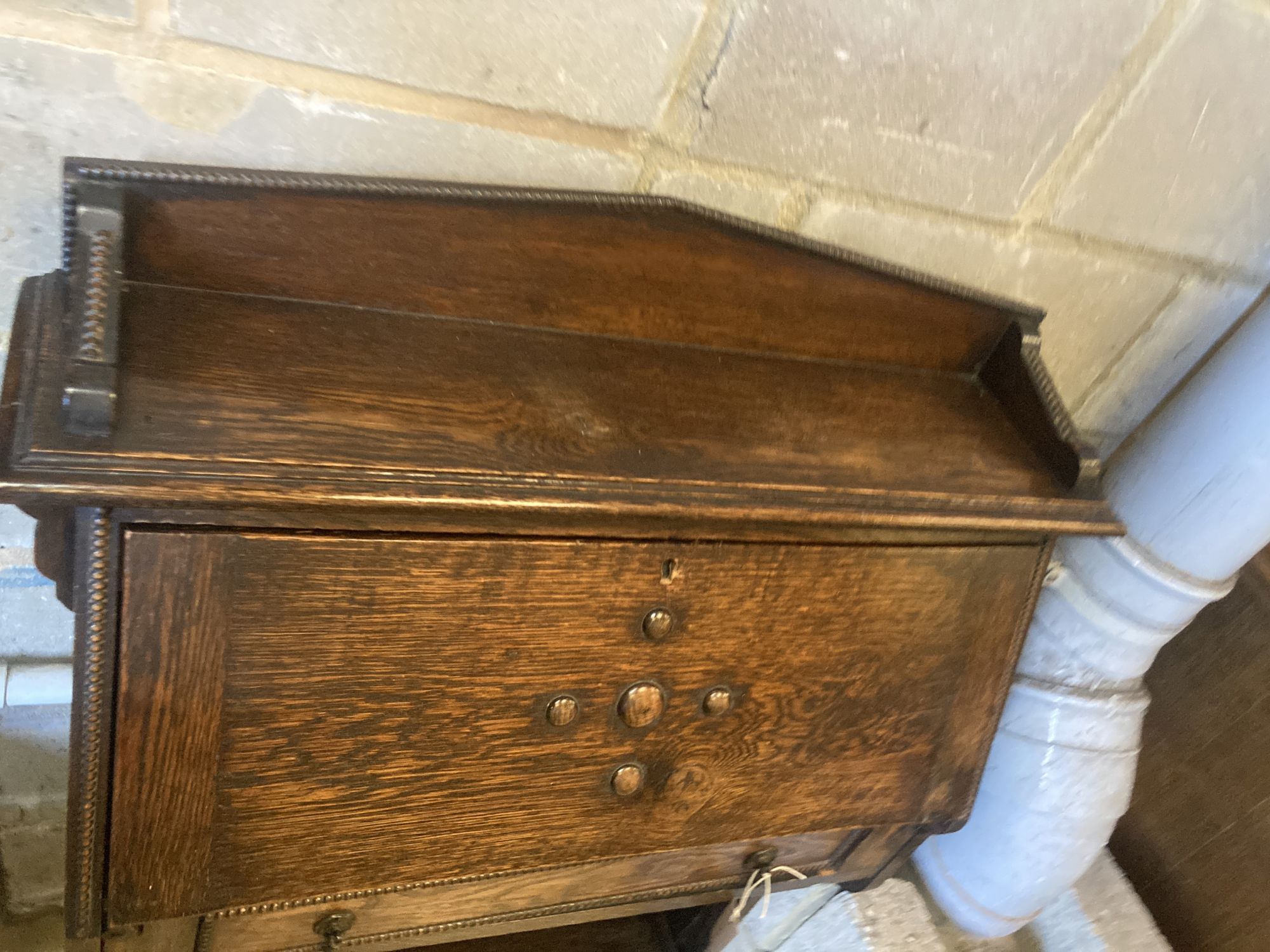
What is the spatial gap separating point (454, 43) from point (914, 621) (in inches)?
24.0

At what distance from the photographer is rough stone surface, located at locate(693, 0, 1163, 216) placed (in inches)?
27.8

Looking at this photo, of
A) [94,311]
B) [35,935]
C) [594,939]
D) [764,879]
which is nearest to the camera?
[94,311]

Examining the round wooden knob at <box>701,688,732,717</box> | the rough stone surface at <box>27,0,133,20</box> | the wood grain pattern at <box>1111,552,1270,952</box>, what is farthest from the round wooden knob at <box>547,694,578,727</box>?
the wood grain pattern at <box>1111,552,1270,952</box>

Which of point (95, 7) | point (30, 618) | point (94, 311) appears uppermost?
point (95, 7)

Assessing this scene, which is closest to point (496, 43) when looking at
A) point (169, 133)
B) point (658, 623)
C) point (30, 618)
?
point (169, 133)

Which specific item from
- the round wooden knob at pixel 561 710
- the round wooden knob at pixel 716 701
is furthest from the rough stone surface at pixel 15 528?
the round wooden knob at pixel 716 701

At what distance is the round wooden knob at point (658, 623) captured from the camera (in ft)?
2.02

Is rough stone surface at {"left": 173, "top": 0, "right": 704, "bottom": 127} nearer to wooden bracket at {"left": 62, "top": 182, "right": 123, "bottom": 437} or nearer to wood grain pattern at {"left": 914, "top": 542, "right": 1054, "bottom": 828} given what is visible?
wooden bracket at {"left": 62, "top": 182, "right": 123, "bottom": 437}

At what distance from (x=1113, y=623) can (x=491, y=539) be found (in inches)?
30.4

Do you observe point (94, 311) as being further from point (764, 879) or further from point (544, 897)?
point (764, 879)

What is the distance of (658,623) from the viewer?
618mm

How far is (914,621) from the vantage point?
72 cm

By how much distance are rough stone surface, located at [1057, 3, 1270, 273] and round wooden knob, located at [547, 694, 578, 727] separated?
0.72 metres

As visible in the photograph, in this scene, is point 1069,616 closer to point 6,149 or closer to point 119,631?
point 119,631
